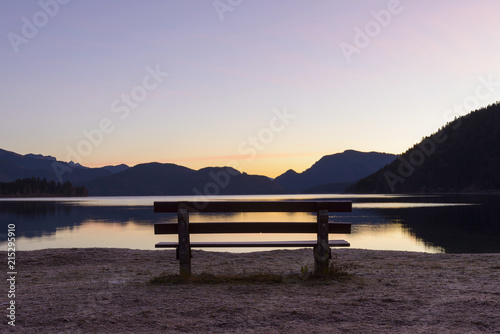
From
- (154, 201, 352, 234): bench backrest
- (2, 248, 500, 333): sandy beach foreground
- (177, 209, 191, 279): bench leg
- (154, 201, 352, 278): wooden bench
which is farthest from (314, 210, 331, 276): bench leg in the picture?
(177, 209, 191, 279): bench leg

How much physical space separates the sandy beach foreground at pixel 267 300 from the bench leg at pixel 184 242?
611 millimetres

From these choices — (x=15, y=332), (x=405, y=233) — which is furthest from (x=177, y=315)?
(x=405, y=233)

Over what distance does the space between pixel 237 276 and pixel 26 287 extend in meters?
5.18

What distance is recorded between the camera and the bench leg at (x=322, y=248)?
1030 cm

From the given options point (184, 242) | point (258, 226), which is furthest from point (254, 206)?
point (184, 242)

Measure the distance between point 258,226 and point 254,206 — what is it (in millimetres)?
491

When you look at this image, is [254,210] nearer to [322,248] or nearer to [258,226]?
[258,226]

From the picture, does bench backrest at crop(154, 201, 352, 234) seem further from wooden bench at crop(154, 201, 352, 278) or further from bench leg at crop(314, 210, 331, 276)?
bench leg at crop(314, 210, 331, 276)

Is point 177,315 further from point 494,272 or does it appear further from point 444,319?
point 494,272

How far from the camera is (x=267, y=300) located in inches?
336

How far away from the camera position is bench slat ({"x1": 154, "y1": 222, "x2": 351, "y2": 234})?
404 inches

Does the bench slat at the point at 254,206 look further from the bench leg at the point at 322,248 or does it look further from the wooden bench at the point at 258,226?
the bench leg at the point at 322,248

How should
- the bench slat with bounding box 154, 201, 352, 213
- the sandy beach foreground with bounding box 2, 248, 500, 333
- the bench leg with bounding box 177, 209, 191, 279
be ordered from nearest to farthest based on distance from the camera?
the sandy beach foreground with bounding box 2, 248, 500, 333 → the bench slat with bounding box 154, 201, 352, 213 → the bench leg with bounding box 177, 209, 191, 279

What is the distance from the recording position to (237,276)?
10992 millimetres
